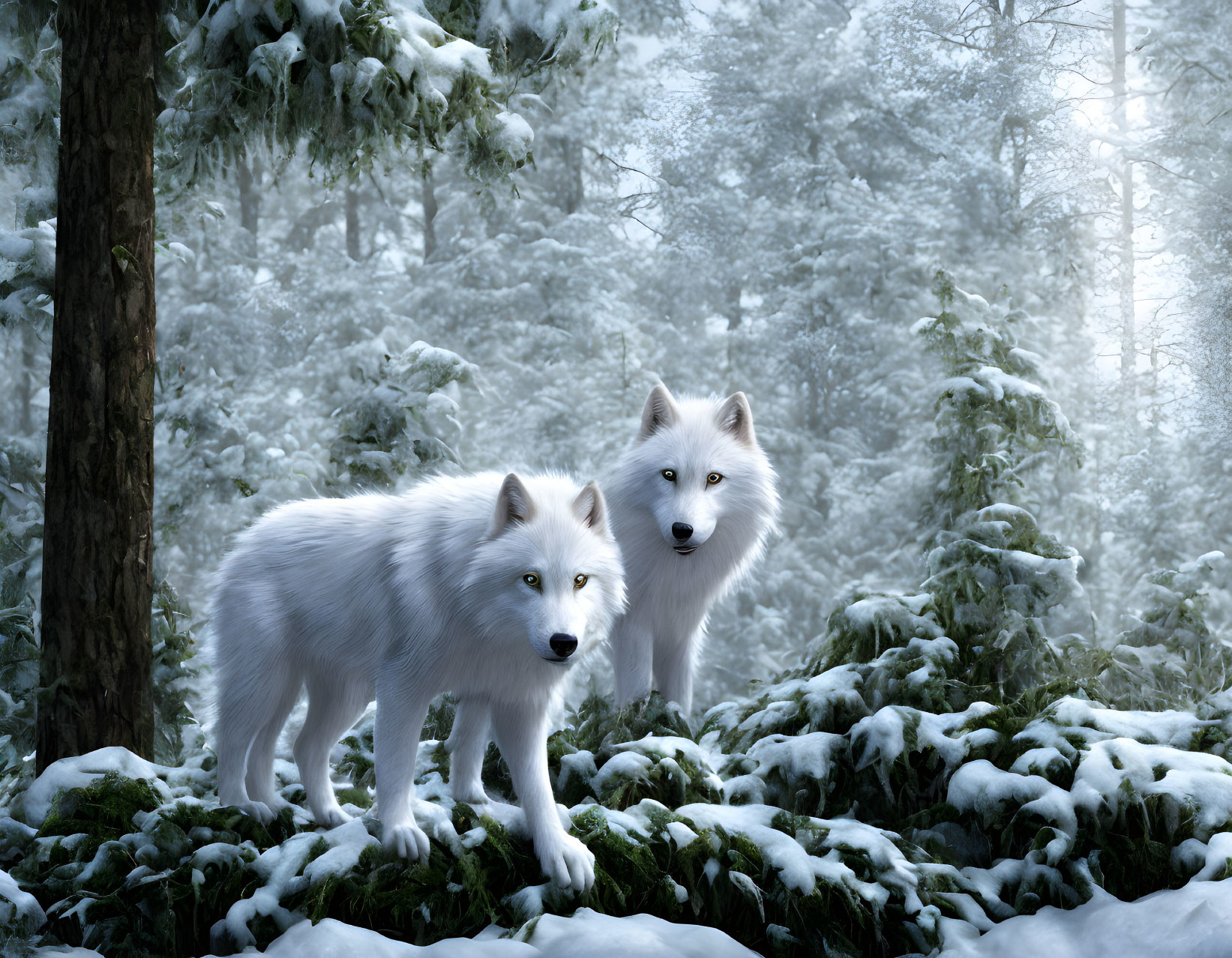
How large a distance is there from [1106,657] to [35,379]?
15252 millimetres

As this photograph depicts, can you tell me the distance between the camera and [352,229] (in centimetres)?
1628

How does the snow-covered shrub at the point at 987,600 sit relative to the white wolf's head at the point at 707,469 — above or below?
below

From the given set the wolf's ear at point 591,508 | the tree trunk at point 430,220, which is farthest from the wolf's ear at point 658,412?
the tree trunk at point 430,220

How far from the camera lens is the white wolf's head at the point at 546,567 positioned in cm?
350

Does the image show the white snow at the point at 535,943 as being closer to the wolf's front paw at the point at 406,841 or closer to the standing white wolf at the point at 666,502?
the wolf's front paw at the point at 406,841

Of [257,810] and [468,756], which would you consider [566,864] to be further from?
[257,810]

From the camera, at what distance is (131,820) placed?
13.5 ft

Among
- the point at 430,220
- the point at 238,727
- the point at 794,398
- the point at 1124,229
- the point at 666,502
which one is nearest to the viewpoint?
the point at 238,727

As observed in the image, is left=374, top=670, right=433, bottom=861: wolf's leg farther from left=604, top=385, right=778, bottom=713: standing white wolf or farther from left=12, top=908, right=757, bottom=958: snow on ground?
left=604, top=385, right=778, bottom=713: standing white wolf

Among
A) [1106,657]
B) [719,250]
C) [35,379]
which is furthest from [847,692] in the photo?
[35,379]

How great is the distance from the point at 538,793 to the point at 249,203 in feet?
48.0

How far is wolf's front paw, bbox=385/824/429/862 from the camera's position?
12.0ft

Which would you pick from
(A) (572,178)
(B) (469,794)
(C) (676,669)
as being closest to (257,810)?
(B) (469,794)

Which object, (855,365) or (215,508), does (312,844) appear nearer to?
(215,508)
